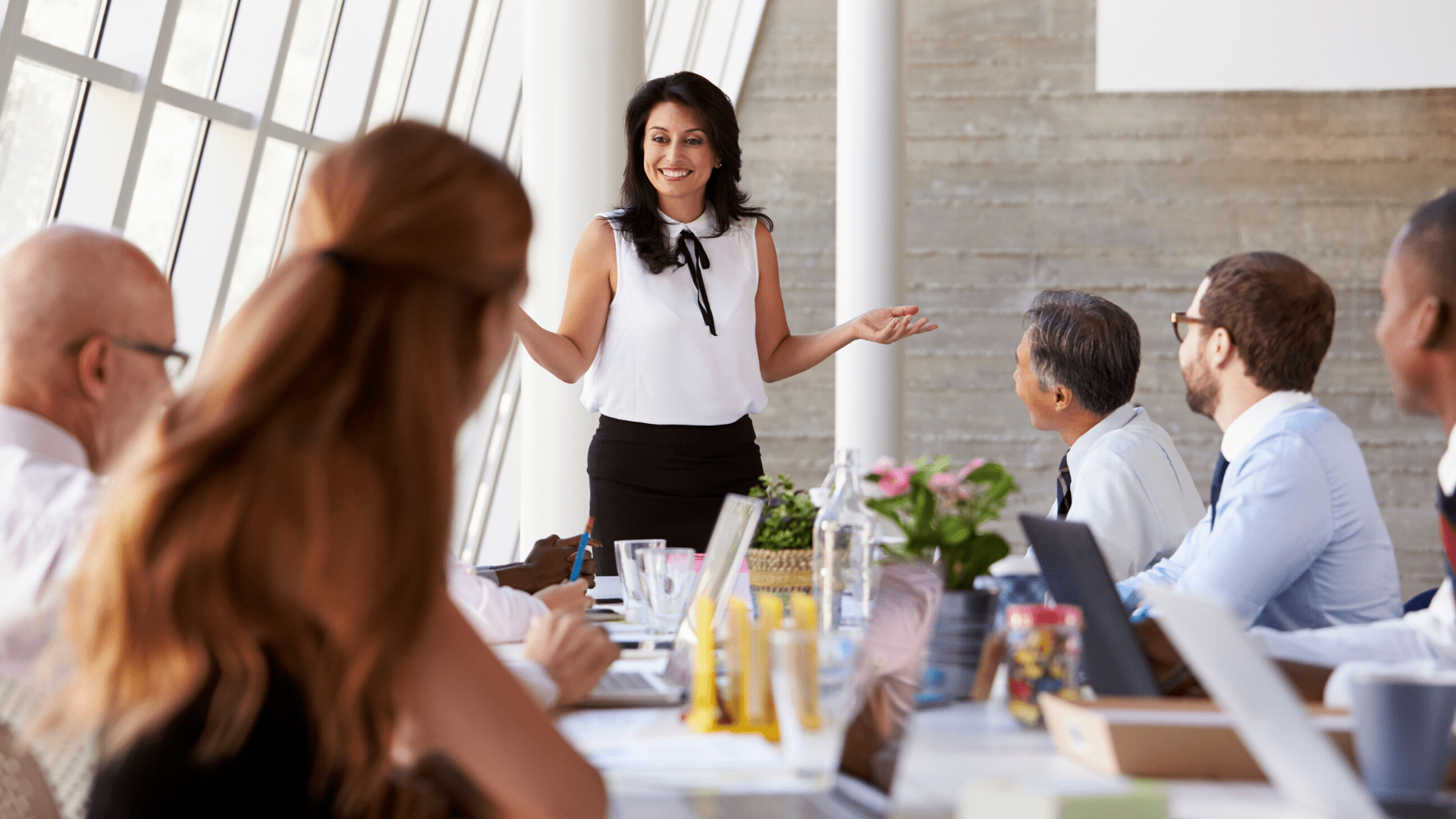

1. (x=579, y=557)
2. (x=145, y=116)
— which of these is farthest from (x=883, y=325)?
(x=145, y=116)

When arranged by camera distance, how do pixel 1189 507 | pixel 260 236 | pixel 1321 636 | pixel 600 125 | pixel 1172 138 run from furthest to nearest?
pixel 1172 138 → pixel 260 236 → pixel 600 125 → pixel 1189 507 → pixel 1321 636

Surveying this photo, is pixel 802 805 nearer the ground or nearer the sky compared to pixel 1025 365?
nearer the ground

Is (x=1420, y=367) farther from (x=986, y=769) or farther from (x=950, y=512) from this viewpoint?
(x=986, y=769)

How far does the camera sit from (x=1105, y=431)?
275 centimetres

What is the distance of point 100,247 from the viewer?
1.31 meters

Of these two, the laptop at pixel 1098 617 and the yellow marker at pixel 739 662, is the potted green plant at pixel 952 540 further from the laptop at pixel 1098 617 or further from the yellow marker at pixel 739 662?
the yellow marker at pixel 739 662

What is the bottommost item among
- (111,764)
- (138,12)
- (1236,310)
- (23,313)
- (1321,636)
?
(111,764)

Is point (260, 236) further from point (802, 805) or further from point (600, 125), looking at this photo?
point (802, 805)

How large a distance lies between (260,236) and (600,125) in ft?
5.55

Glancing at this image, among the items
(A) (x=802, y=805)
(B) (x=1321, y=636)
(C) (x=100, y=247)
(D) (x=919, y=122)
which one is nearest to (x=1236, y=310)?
(B) (x=1321, y=636)

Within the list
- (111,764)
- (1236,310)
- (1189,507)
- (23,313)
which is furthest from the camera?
(1189,507)

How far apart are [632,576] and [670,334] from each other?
1.19 metres

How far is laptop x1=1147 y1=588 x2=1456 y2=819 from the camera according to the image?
778 millimetres

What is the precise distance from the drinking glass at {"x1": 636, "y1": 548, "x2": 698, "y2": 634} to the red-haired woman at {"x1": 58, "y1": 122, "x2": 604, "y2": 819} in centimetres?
92
